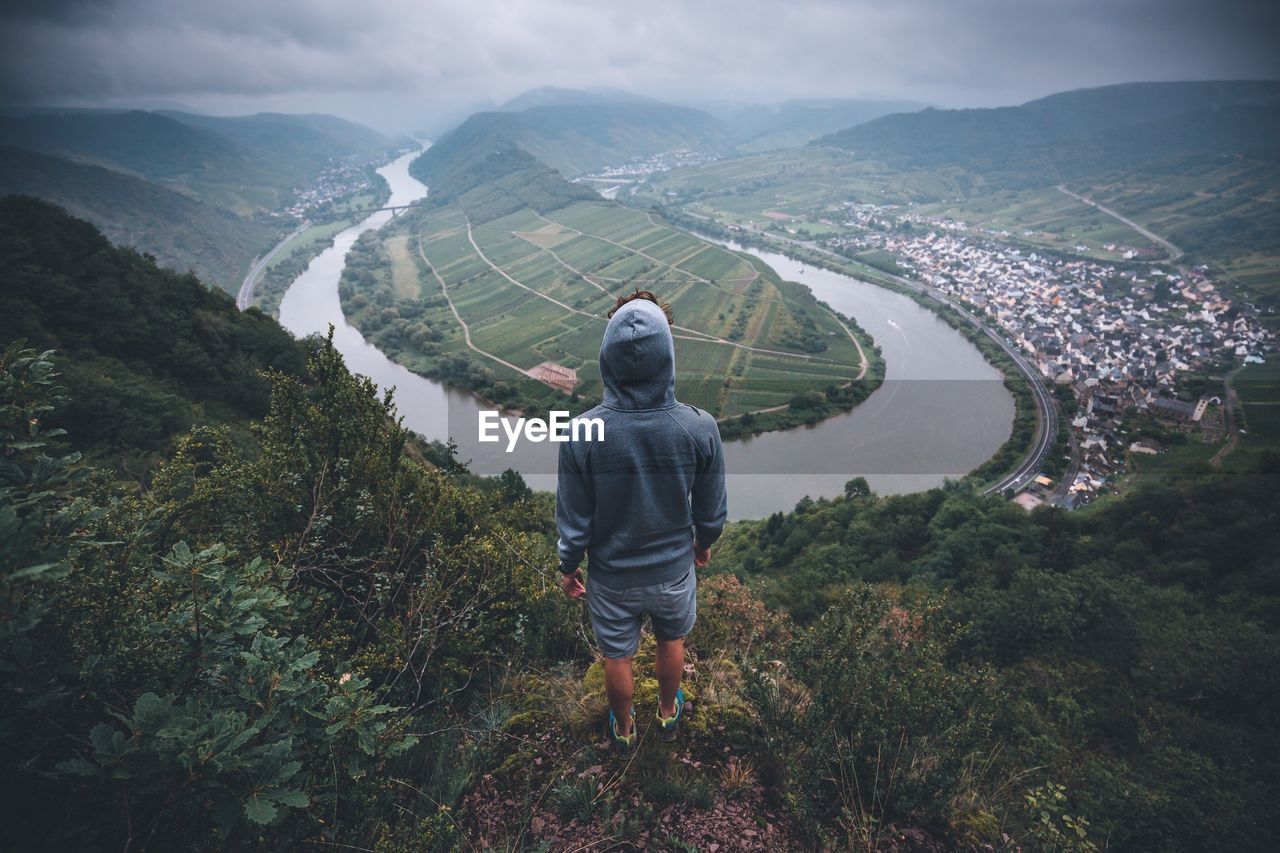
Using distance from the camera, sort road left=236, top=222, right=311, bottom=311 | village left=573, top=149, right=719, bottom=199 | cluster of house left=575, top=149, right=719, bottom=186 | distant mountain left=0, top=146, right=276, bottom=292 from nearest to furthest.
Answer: road left=236, top=222, right=311, bottom=311
distant mountain left=0, top=146, right=276, bottom=292
village left=573, top=149, right=719, bottom=199
cluster of house left=575, top=149, right=719, bottom=186

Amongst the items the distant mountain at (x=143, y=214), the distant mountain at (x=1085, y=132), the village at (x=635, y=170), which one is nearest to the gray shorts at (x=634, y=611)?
the distant mountain at (x=143, y=214)

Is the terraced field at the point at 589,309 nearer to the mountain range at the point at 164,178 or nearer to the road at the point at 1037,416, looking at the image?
the road at the point at 1037,416

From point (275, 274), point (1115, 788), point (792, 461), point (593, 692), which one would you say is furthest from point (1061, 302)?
point (275, 274)

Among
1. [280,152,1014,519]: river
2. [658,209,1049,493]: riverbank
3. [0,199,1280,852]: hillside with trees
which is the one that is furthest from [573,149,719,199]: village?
[0,199,1280,852]: hillside with trees

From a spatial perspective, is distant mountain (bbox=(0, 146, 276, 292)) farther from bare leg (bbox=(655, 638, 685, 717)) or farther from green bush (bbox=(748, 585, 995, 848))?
green bush (bbox=(748, 585, 995, 848))

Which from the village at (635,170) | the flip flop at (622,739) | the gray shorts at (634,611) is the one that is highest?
the village at (635,170)

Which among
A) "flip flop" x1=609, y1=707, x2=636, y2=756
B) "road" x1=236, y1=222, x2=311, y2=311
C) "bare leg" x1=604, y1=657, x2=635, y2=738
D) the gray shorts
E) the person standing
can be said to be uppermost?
"road" x1=236, y1=222, x2=311, y2=311
